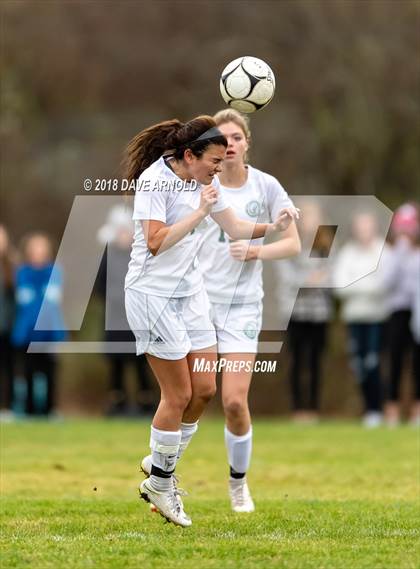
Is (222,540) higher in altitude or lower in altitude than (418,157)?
lower

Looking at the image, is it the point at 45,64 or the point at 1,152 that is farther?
the point at 45,64

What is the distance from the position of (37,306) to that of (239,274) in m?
7.12

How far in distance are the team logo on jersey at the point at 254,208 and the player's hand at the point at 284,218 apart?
1.67 ft

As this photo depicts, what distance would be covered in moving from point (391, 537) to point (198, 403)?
→ 53.5 inches

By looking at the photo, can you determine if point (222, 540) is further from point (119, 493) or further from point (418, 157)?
point (418, 157)

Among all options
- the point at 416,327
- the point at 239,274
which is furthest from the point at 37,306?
the point at 239,274

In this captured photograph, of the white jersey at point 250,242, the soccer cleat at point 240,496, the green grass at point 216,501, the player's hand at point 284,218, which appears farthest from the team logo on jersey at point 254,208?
the green grass at point 216,501

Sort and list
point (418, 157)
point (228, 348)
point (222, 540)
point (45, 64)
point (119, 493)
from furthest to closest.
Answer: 1. point (45, 64)
2. point (418, 157)
3. point (119, 493)
4. point (228, 348)
5. point (222, 540)

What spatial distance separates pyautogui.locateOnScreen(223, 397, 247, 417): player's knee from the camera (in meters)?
7.63

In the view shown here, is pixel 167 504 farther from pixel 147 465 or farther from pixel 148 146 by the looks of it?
pixel 148 146

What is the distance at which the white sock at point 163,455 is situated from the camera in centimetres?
680

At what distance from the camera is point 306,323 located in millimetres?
14680

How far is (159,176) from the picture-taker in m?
6.70

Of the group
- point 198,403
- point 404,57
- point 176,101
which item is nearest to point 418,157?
point 404,57
